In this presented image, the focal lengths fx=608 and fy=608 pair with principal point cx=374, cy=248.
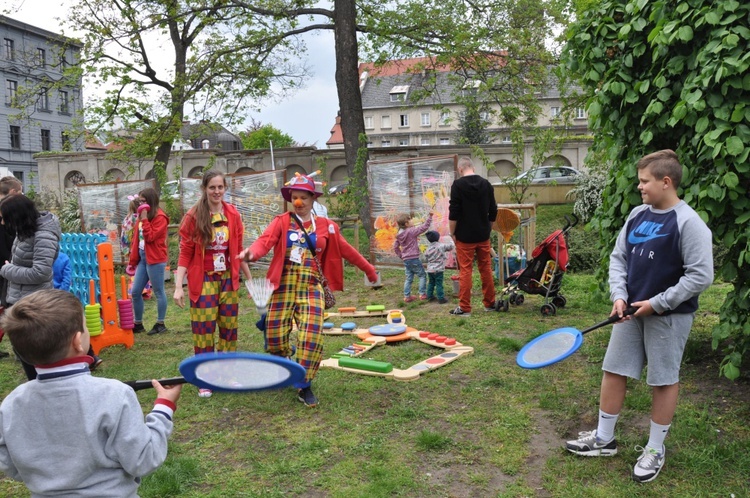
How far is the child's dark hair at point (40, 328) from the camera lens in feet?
7.16

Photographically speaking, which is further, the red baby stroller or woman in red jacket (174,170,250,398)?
the red baby stroller

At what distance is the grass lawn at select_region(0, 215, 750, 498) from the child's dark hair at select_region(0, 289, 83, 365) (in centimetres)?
213

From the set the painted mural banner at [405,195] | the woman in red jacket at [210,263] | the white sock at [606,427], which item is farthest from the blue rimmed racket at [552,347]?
the painted mural banner at [405,195]

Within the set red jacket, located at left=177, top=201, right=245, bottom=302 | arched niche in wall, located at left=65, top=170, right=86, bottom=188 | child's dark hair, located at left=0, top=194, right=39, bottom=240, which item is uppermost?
arched niche in wall, located at left=65, top=170, right=86, bottom=188

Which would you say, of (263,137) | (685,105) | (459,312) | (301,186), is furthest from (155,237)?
(263,137)

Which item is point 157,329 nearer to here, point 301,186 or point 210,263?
point 210,263

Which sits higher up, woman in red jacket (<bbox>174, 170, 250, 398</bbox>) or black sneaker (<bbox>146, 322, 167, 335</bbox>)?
woman in red jacket (<bbox>174, 170, 250, 398</bbox>)

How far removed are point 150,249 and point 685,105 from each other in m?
6.82

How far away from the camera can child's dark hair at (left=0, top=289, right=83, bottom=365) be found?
2182 millimetres

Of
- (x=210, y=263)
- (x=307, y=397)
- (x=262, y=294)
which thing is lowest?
(x=307, y=397)

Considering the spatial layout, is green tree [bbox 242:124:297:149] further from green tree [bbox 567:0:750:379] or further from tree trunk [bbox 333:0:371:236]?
green tree [bbox 567:0:750:379]

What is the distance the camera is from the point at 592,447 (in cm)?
423

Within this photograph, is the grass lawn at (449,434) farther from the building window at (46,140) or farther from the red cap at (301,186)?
the building window at (46,140)

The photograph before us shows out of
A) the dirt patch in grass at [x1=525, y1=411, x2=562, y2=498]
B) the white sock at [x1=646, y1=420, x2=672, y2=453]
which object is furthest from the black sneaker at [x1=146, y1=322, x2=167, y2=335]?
the white sock at [x1=646, y1=420, x2=672, y2=453]
